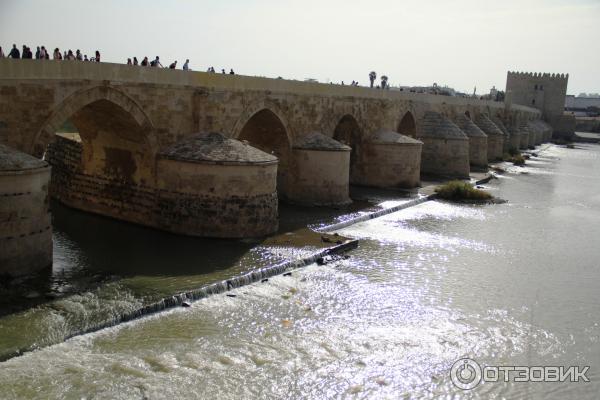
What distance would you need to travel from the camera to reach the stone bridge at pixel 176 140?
1122 cm

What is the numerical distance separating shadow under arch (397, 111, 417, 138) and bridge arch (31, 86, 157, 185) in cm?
1566

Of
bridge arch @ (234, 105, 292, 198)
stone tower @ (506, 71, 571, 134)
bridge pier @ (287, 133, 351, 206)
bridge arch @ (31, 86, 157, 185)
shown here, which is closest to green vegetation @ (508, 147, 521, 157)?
stone tower @ (506, 71, 571, 134)

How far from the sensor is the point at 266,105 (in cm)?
1702

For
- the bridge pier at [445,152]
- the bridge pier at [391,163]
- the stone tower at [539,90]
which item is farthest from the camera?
the stone tower at [539,90]

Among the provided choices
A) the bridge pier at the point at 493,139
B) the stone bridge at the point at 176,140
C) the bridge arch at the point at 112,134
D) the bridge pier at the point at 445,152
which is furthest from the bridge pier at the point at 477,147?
the bridge arch at the point at 112,134

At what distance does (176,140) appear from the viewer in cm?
1430

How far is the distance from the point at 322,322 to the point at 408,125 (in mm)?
20562

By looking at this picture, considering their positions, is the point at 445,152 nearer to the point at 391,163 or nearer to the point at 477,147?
the point at 477,147

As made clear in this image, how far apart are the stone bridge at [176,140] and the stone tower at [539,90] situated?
135 feet

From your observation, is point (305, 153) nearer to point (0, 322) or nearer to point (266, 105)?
point (266, 105)

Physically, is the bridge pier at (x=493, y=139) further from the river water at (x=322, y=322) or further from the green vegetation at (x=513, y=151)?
the river water at (x=322, y=322)

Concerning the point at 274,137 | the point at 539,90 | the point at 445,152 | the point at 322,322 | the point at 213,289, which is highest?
the point at 539,90

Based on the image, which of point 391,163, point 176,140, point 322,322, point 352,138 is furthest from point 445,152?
point 322,322

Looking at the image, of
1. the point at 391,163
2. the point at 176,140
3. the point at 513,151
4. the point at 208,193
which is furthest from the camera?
the point at 513,151
